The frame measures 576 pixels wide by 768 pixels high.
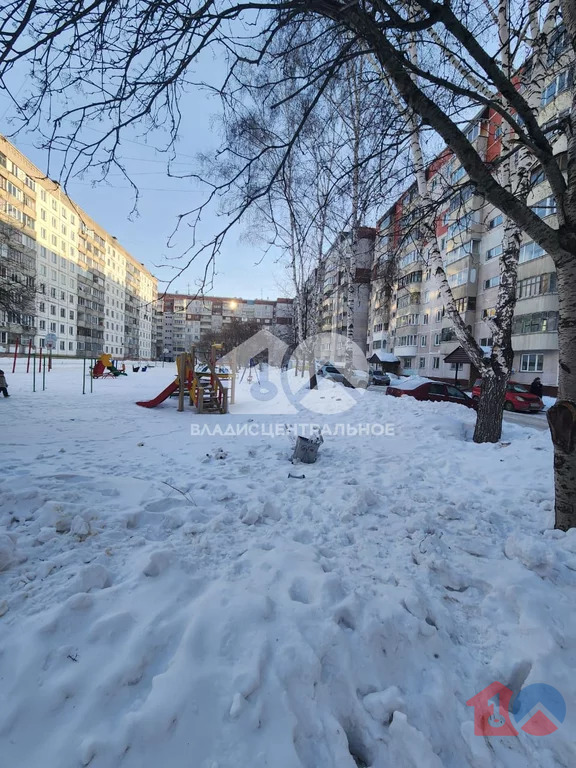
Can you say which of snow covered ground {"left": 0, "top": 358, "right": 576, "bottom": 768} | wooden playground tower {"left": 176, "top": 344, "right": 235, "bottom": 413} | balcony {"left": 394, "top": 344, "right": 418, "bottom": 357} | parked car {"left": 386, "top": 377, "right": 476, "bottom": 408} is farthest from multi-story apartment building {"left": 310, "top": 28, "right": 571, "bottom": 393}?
wooden playground tower {"left": 176, "top": 344, "right": 235, "bottom": 413}

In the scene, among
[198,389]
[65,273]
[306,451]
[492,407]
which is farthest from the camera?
[65,273]

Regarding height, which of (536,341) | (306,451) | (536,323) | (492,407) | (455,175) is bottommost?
(306,451)

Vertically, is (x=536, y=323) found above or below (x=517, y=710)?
above

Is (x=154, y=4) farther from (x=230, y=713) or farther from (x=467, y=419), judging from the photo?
(x=467, y=419)

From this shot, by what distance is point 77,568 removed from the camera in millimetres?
2336

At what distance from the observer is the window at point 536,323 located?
2006cm

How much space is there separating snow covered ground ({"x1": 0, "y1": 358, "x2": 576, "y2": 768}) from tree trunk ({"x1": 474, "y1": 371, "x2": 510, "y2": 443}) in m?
2.38

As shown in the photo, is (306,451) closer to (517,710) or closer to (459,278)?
(517,710)

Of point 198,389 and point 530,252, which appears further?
point 530,252

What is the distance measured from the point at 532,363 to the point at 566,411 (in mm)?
23706

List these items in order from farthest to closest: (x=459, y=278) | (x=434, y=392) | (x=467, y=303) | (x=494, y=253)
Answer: (x=459, y=278)
(x=467, y=303)
(x=494, y=253)
(x=434, y=392)

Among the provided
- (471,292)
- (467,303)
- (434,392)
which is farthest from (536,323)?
(434,392)

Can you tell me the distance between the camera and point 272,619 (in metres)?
2.03

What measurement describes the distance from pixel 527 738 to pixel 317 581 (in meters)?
1.27
